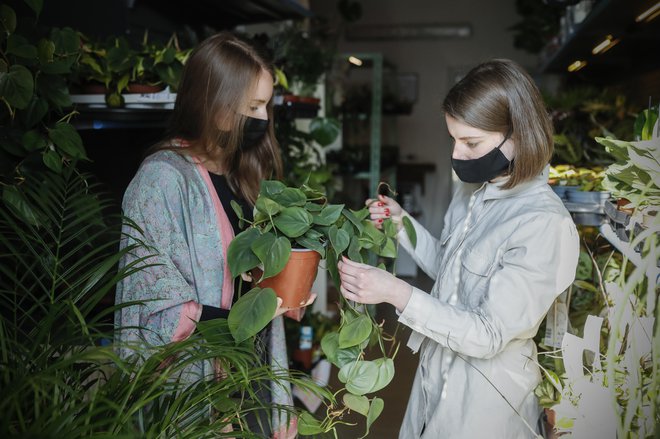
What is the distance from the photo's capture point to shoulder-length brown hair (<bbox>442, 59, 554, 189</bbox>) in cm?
134

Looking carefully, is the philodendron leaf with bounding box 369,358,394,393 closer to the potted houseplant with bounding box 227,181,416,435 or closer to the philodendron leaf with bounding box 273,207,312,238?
the potted houseplant with bounding box 227,181,416,435

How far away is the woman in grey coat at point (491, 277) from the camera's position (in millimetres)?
1255

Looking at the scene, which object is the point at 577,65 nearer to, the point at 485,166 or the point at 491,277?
the point at 485,166

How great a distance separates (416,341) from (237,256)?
52 centimetres

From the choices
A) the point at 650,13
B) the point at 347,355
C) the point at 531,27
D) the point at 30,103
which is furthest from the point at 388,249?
the point at 531,27

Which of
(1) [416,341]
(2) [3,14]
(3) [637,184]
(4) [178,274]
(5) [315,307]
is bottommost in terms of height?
(5) [315,307]

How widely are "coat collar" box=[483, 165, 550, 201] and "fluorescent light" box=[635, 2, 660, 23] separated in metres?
1.17

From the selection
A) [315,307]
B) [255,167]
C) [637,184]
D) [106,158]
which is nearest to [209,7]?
[106,158]

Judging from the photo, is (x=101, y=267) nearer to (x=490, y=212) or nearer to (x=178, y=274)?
(x=178, y=274)

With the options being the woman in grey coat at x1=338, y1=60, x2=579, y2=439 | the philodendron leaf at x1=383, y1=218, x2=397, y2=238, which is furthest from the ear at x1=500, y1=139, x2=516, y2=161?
the philodendron leaf at x1=383, y1=218, x2=397, y2=238

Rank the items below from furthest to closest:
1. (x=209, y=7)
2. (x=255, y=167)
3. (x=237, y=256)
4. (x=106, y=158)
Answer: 1. (x=209, y=7)
2. (x=106, y=158)
3. (x=255, y=167)
4. (x=237, y=256)

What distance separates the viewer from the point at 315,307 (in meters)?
4.15

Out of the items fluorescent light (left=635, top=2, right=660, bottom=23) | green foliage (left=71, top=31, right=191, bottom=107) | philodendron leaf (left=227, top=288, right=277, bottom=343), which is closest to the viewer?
philodendron leaf (left=227, top=288, right=277, bottom=343)

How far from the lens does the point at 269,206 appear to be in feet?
4.11
